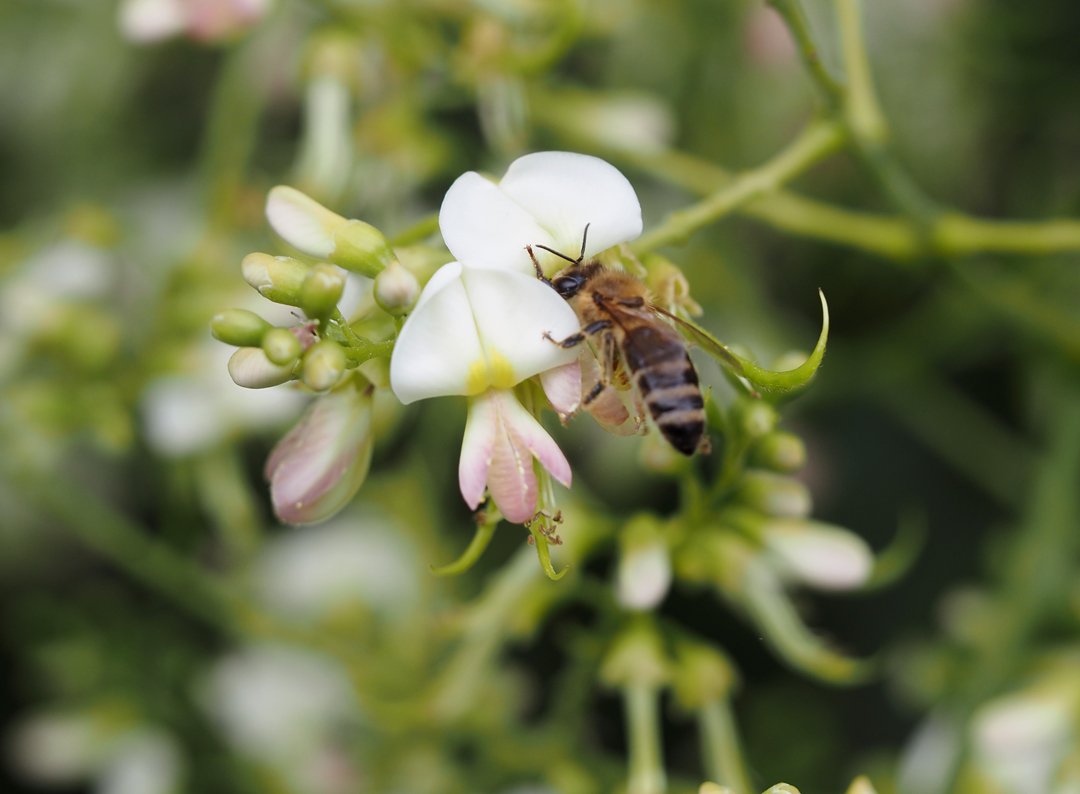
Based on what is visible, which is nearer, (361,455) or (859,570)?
(361,455)

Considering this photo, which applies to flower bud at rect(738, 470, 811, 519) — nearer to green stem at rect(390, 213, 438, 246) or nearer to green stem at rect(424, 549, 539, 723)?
green stem at rect(424, 549, 539, 723)

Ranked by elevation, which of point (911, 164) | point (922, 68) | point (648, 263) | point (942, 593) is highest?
point (922, 68)

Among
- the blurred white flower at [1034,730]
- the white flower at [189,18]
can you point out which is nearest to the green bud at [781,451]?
the blurred white flower at [1034,730]

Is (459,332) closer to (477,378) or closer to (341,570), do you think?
(477,378)

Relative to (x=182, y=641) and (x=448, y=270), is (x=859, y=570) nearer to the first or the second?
(x=448, y=270)

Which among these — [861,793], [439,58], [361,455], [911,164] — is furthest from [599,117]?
[861,793]

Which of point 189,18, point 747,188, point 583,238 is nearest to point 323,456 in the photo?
point 583,238

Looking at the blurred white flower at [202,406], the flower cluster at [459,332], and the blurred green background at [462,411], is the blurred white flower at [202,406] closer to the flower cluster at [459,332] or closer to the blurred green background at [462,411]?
the blurred green background at [462,411]
